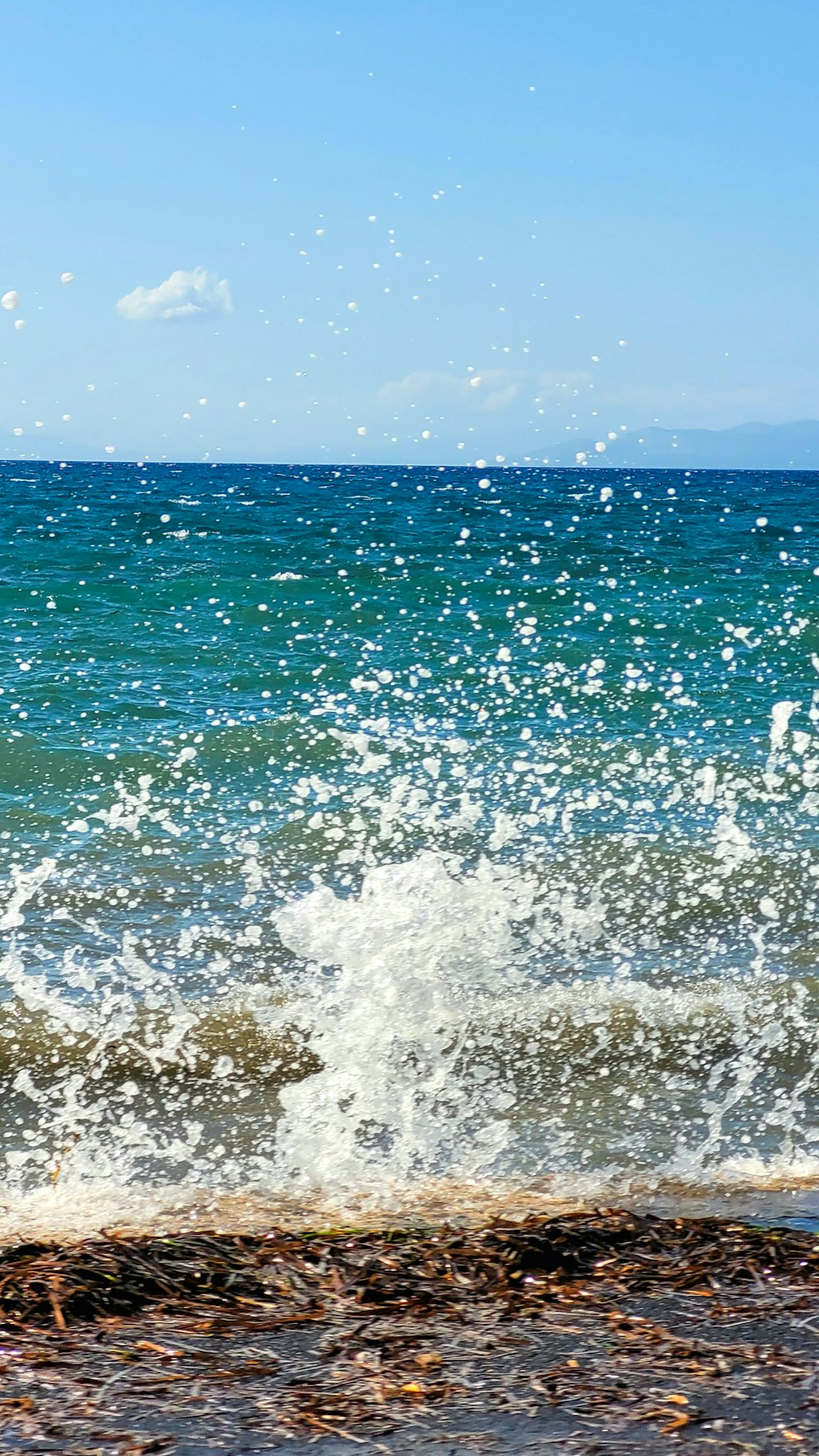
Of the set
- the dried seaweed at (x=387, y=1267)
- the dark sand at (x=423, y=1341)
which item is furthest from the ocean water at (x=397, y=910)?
the dark sand at (x=423, y=1341)

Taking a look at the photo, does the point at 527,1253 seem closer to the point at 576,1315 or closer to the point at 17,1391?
the point at 576,1315

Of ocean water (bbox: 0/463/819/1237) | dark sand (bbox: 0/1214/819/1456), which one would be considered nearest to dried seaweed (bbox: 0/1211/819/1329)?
dark sand (bbox: 0/1214/819/1456)

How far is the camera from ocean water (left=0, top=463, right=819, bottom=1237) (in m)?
4.02

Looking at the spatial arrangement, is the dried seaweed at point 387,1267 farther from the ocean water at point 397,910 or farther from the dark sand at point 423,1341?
the ocean water at point 397,910

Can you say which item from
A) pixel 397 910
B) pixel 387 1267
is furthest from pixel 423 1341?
pixel 397 910

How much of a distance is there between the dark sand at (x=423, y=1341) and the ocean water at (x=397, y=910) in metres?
0.43

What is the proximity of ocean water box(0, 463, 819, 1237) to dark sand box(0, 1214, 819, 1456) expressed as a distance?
430mm

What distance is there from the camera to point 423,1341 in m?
2.78

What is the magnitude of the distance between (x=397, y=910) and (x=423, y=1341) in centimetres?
275

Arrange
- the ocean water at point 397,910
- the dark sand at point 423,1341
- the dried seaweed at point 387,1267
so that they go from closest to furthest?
the dark sand at point 423,1341
the dried seaweed at point 387,1267
the ocean water at point 397,910

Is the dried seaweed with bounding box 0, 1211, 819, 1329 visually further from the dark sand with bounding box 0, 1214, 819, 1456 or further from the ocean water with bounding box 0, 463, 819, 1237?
the ocean water with bounding box 0, 463, 819, 1237

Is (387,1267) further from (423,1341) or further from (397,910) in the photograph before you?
(397,910)

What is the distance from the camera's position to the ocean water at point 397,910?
402cm

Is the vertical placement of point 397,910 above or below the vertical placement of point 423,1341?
above
